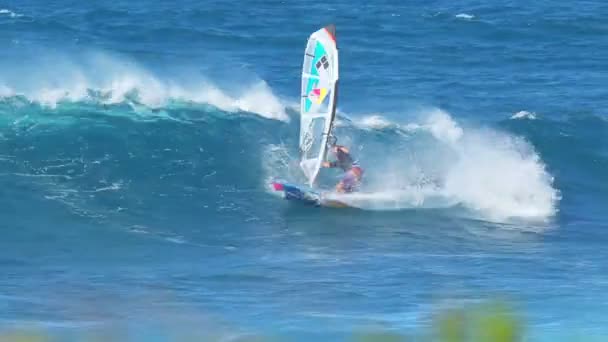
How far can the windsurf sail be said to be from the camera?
20766 mm

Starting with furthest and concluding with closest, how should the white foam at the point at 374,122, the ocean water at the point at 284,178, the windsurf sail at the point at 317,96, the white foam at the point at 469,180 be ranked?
the white foam at the point at 374,122, the white foam at the point at 469,180, the windsurf sail at the point at 317,96, the ocean water at the point at 284,178

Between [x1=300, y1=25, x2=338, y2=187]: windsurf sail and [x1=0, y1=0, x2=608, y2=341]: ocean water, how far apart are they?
81cm

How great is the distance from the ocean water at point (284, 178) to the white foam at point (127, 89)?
0.24 ft

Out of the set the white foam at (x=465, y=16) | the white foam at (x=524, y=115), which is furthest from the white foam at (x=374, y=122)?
the white foam at (x=465, y=16)

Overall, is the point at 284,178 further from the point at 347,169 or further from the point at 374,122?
the point at 374,122

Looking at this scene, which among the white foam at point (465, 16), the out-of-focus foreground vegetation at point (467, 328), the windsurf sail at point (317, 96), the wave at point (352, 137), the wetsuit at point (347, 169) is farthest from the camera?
the white foam at point (465, 16)

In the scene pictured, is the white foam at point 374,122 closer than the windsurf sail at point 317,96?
No

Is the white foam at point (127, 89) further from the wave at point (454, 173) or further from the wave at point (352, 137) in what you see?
the wave at point (454, 173)

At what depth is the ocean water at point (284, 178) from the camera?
48.5 feet

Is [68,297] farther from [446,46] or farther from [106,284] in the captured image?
[446,46]

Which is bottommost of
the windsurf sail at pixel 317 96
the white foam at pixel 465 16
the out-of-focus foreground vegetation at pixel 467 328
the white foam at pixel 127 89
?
the out-of-focus foreground vegetation at pixel 467 328

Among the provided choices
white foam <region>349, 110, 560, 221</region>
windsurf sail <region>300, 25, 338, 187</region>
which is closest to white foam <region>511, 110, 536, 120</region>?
white foam <region>349, 110, 560, 221</region>

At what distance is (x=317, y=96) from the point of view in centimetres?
Answer: 2120

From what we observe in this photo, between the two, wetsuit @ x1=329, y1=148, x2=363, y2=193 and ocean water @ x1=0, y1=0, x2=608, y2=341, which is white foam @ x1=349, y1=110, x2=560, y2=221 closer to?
ocean water @ x1=0, y1=0, x2=608, y2=341
